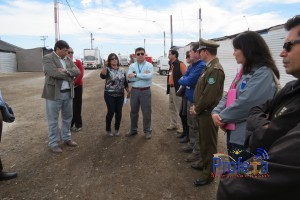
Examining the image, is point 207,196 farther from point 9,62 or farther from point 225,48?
point 9,62

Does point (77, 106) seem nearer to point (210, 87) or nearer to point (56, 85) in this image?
point (56, 85)

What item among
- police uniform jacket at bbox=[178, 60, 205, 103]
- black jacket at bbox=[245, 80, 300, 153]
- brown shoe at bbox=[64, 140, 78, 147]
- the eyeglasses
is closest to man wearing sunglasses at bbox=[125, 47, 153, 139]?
brown shoe at bbox=[64, 140, 78, 147]

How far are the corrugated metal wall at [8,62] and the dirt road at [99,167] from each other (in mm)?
31297

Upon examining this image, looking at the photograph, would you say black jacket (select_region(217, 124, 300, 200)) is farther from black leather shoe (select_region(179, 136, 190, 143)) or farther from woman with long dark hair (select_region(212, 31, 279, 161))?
black leather shoe (select_region(179, 136, 190, 143))

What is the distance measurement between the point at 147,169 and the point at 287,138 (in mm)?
3457

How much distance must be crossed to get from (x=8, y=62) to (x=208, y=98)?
38.2 metres

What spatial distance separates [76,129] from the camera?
21.7 feet

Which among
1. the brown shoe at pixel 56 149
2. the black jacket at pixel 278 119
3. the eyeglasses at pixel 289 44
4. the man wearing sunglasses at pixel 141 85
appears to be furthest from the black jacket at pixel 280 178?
the man wearing sunglasses at pixel 141 85

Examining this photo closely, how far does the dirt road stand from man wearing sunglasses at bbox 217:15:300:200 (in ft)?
7.69

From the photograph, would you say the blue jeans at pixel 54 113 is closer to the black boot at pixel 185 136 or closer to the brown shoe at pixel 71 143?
the brown shoe at pixel 71 143

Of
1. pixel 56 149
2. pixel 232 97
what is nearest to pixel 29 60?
pixel 56 149

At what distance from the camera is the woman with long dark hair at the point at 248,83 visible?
2.40 meters

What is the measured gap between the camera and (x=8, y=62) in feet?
118

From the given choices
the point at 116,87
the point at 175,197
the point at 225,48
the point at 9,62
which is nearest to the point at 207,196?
the point at 175,197
